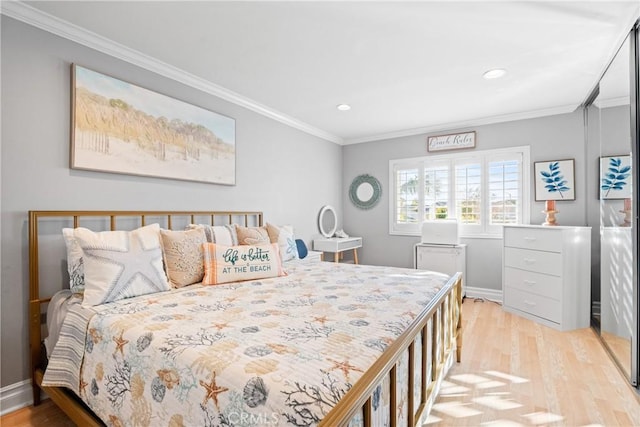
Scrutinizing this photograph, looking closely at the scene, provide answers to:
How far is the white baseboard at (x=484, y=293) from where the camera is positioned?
3.98 m

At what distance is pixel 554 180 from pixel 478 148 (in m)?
0.94

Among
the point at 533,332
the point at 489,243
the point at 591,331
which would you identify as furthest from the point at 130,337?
the point at 489,243

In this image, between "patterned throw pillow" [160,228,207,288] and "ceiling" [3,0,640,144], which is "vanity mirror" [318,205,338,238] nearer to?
"ceiling" [3,0,640,144]

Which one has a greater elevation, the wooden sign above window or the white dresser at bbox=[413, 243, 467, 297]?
the wooden sign above window

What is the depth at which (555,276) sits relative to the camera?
3.07m

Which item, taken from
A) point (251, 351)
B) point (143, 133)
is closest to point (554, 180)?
point (251, 351)

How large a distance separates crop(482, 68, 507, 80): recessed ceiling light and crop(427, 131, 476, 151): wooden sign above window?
1.47 metres

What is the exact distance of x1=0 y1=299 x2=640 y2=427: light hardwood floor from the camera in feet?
5.64

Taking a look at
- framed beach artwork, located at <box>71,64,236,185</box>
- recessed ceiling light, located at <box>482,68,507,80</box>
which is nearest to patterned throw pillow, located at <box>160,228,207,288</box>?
framed beach artwork, located at <box>71,64,236,185</box>

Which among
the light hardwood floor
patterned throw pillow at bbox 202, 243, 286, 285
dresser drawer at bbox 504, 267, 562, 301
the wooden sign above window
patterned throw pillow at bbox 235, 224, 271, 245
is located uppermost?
the wooden sign above window

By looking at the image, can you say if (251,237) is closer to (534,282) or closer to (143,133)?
(143,133)

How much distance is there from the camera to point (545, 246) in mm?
3164

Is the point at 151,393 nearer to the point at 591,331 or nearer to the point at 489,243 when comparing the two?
the point at 591,331

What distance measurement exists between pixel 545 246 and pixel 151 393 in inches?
141
